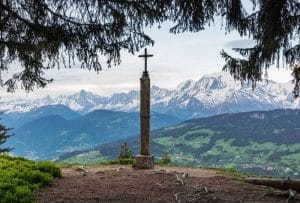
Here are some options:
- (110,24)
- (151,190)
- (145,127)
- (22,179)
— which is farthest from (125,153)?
(110,24)

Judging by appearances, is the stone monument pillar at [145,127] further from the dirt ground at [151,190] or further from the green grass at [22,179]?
the green grass at [22,179]

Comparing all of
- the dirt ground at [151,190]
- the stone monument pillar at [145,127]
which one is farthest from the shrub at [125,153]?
the dirt ground at [151,190]

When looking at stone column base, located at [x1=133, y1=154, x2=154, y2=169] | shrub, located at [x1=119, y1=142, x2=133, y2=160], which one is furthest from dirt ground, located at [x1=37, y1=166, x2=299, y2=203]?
shrub, located at [x1=119, y1=142, x2=133, y2=160]

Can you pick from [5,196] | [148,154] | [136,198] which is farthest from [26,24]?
[148,154]

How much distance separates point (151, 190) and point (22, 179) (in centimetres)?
385

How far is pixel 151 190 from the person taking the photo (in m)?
15.4

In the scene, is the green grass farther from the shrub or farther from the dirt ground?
the shrub

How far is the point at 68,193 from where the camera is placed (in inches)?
582

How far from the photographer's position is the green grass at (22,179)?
42.7ft

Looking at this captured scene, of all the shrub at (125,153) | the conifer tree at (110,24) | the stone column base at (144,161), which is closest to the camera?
the conifer tree at (110,24)

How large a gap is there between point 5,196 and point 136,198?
3.50m

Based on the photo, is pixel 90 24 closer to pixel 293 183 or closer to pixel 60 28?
pixel 60 28

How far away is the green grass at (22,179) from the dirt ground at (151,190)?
1.07ft

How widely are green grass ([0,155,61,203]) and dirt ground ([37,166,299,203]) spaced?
33 cm
